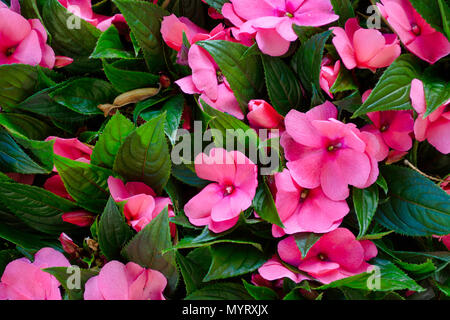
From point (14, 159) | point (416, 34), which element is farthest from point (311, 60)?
point (14, 159)

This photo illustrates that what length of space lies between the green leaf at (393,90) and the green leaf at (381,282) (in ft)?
0.67

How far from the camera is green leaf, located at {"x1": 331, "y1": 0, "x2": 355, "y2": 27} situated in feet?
2.30

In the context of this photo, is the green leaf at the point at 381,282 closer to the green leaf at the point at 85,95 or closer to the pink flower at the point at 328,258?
the pink flower at the point at 328,258

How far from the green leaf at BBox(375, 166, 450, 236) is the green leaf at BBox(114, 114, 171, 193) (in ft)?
1.00

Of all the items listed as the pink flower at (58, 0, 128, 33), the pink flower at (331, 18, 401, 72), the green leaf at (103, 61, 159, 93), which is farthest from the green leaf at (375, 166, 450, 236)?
the pink flower at (58, 0, 128, 33)

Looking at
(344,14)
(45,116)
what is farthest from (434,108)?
(45,116)

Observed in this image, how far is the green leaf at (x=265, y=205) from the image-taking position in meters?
0.65

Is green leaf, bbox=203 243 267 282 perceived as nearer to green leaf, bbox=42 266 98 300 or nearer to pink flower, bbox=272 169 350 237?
pink flower, bbox=272 169 350 237

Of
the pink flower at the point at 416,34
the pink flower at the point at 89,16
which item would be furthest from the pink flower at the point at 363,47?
the pink flower at the point at 89,16

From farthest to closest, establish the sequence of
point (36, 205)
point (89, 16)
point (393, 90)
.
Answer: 1. point (89, 16)
2. point (36, 205)
3. point (393, 90)

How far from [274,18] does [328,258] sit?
332mm

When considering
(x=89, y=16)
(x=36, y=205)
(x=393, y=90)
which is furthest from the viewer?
(x=89, y=16)

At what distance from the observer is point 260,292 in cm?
69

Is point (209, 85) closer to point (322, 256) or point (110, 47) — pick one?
point (110, 47)
